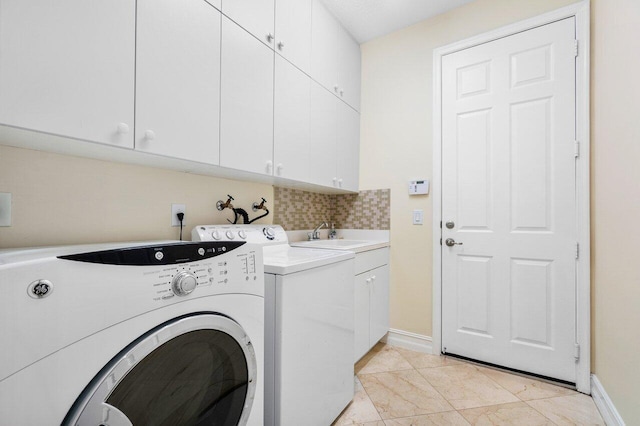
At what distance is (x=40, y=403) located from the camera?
516mm

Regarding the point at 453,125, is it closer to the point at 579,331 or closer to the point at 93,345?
the point at 579,331

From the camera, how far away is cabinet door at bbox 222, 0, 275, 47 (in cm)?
138

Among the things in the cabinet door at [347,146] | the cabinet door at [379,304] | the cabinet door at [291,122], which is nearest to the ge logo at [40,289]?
the cabinet door at [291,122]

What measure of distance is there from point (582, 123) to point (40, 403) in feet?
8.76

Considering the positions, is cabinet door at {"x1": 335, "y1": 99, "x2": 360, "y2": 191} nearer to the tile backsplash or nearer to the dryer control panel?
the tile backsplash

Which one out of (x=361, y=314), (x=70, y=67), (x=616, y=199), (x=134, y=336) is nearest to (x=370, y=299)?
(x=361, y=314)

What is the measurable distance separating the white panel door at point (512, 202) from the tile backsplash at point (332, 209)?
54 centimetres

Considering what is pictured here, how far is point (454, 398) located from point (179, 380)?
65.3 inches

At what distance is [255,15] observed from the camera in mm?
1505

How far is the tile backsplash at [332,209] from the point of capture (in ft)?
7.39

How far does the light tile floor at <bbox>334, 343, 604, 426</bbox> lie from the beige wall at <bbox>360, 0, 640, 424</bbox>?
0.88 feet

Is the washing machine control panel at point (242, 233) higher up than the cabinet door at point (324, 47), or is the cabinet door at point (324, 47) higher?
the cabinet door at point (324, 47)

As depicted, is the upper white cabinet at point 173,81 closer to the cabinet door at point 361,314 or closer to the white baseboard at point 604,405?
the cabinet door at point 361,314

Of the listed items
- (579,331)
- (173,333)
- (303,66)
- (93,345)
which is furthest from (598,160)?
(93,345)
